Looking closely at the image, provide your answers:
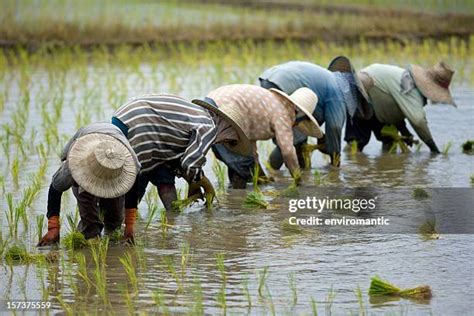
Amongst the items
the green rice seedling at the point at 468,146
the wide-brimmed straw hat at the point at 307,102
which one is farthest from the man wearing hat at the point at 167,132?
the green rice seedling at the point at 468,146

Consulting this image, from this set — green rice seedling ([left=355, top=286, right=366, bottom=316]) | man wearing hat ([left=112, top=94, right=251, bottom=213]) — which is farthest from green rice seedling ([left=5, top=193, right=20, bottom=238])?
green rice seedling ([left=355, top=286, right=366, bottom=316])

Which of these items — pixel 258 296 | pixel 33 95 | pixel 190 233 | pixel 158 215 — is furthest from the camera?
pixel 33 95

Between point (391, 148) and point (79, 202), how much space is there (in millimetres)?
3689

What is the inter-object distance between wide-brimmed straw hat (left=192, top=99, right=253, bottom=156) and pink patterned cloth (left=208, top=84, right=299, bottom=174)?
0.13 feet

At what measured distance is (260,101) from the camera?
265 inches

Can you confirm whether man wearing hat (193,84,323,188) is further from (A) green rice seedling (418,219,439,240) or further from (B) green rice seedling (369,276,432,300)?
(B) green rice seedling (369,276,432,300)

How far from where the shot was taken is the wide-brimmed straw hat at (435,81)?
8242 millimetres

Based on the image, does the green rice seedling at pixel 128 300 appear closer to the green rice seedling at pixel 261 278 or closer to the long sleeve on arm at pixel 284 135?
the green rice seedling at pixel 261 278

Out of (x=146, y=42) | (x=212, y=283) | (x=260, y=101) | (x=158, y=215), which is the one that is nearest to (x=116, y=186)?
(x=212, y=283)

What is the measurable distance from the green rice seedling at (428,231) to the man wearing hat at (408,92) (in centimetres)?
233

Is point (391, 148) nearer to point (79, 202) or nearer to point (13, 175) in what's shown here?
point (13, 175)

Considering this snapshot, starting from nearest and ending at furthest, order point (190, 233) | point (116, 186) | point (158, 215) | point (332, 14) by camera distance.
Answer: point (116, 186) → point (190, 233) → point (158, 215) → point (332, 14)

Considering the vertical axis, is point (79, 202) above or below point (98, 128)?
below
